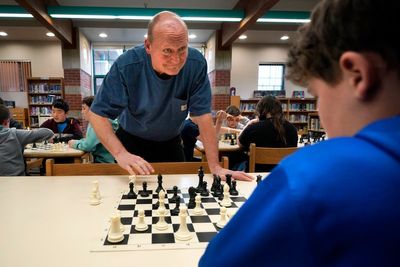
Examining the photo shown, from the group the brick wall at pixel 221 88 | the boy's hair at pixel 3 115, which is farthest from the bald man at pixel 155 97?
the brick wall at pixel 221 88

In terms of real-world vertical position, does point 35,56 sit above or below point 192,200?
above

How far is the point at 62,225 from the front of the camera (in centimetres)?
103

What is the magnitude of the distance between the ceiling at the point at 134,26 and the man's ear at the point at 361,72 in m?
5.94

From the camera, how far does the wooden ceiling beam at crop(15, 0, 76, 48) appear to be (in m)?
4.90

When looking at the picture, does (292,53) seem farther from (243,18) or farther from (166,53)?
(243,18)

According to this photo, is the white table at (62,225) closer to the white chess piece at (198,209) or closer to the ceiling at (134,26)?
the white chess piece at (198,209)

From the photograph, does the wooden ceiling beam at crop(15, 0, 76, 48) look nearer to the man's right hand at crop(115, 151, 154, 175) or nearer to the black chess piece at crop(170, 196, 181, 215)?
the man's right hand at crop(115, 151, 154, 175)

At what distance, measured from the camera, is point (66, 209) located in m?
1.19

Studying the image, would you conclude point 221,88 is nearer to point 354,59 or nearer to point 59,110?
point 59,110

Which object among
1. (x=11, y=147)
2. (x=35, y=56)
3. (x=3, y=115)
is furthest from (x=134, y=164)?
(x=35, y=56)

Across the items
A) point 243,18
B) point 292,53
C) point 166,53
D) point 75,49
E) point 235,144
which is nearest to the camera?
point 292,53

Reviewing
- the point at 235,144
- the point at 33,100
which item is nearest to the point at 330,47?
the point at 235,144

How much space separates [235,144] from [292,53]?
3800 mm

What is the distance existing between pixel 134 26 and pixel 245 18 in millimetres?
3159
